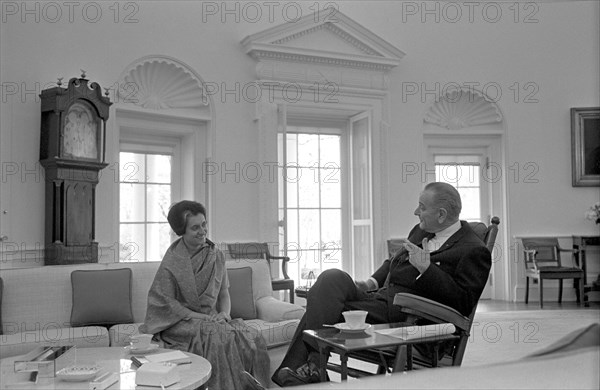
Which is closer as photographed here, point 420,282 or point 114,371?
point 114,371

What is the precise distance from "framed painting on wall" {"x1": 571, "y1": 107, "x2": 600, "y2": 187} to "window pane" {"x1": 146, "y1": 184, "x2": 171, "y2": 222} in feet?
16.8

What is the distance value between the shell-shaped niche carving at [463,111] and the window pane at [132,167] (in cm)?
364

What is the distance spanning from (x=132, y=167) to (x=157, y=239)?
84 cm

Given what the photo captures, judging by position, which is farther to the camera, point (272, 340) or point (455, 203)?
point (272, 340)

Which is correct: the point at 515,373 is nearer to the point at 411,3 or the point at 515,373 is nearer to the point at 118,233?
the point at 118,233

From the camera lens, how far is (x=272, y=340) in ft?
12.9

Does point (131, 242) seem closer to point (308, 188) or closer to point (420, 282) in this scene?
point (308, 188)

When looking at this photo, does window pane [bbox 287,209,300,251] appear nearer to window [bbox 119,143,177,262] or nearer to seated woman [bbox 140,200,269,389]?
window [bbox 119,143,177,262]

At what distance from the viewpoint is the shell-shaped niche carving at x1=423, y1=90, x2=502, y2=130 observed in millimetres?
7938

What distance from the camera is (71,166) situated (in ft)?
17.9

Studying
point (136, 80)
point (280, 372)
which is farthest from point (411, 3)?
point (280, 372)

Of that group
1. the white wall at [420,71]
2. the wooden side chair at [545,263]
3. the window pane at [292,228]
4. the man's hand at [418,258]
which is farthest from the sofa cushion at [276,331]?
the wooden side chair at [545,263]

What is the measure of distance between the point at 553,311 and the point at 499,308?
0.63 metres


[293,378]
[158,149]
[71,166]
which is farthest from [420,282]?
[158,149]
